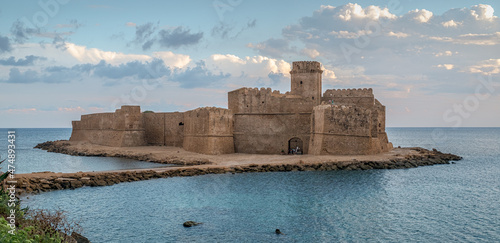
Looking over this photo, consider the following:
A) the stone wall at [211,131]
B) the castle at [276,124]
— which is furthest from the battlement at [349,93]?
the stone wall at [211,131]

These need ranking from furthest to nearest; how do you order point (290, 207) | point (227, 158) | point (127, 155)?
point (127, 155), point (227, 158), point (290, 207)

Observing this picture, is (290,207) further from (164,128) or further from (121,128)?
(121,128)

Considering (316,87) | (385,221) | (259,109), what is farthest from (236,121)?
(385,221)

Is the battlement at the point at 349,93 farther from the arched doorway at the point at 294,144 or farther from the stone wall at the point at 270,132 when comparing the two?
the arched doorway at the point at 294,144

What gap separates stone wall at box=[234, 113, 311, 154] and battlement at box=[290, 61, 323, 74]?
20.1 feet

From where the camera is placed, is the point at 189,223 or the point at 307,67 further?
the point at 307,67

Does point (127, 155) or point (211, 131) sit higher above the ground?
point (211, 131)

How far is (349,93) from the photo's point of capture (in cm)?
3700

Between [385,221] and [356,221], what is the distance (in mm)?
1159

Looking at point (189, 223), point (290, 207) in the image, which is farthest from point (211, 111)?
point (189, 223)

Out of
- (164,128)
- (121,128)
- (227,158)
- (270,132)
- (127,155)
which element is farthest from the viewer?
(121,128)

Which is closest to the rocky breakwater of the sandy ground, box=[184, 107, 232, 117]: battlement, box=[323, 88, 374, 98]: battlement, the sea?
the sandy ground

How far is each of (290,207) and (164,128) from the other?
1010 inches

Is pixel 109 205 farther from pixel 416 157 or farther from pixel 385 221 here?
pixel 416 157
